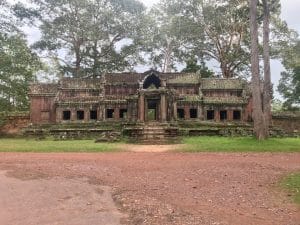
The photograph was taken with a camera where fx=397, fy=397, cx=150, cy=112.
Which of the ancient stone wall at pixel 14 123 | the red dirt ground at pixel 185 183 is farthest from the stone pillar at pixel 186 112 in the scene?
the red dirt ground at pixel 185 183

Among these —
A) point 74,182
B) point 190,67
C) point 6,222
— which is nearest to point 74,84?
point 190,67

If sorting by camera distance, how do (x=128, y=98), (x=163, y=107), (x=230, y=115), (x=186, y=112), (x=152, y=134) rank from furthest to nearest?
(x=230, y=115) < (x=186, y=112) < (x=128, y=98) < (x=163, y=107) < (x=152, y=134)

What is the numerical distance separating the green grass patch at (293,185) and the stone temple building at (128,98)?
80.4 feet

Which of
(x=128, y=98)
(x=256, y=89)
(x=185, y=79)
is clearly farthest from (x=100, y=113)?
(x=256, y=89)

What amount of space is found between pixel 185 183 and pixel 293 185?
11.1 ft

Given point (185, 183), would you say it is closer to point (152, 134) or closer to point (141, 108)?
point (152, 134)

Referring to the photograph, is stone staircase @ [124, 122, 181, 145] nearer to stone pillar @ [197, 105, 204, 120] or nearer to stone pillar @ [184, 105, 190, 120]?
stone pillar @ [184, 105, 190, 120]

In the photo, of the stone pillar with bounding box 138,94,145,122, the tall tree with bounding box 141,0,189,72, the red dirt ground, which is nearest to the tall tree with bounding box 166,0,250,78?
the tall tree with bounding box 141,0,189,72

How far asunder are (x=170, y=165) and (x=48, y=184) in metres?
6.08

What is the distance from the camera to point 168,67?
59344 millimetres

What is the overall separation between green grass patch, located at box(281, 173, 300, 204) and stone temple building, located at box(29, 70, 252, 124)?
Answer: 2451 centimetres

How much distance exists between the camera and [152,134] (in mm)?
31594

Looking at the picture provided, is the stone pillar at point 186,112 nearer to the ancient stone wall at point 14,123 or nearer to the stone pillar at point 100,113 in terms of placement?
the stone pillar at point 100,113

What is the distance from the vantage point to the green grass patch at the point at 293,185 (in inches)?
442
